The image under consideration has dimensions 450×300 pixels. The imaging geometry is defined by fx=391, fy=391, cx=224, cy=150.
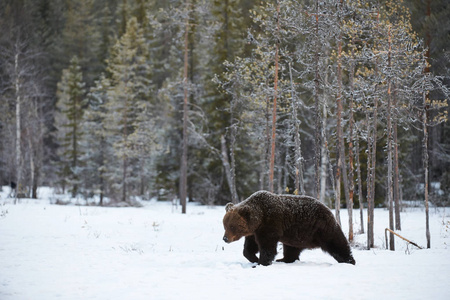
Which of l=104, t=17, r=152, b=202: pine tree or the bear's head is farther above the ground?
l=104, t=17, r=152, b=202: pine tree

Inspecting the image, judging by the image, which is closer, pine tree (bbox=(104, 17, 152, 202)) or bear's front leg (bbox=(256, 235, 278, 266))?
bear's front leg (bbox=(256, 235, 278, 266))

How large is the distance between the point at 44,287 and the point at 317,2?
11.4 m

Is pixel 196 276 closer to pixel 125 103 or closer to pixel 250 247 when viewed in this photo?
pixel 250 247

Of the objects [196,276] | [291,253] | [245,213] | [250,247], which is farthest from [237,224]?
[291,253]

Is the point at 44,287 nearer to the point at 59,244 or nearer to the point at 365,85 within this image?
the point at 59,244

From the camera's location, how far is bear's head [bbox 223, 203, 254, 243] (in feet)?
21.3

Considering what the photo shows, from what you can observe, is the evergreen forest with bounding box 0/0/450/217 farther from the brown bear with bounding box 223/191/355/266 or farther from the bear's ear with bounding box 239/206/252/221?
the bear's ear with bounding box 239/206/252/221

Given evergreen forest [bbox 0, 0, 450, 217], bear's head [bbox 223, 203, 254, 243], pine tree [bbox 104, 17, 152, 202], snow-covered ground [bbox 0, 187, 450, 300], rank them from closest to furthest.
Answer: snow-covered ground [bbox 0, 187, 450, 300], bear's head [bbox 223, 203, 254, 243], evergreen forest [bbox 0, 0, 450, 217], pine tree [bbox 104, 17, 152, 202]

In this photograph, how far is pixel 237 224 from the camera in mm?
6500

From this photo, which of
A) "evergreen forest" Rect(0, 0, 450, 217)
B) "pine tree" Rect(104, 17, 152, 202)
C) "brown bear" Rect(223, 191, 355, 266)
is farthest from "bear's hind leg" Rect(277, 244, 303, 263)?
"pine tree" Rect(104, 17, 152, 202)

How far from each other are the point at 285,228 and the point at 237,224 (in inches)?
33.9

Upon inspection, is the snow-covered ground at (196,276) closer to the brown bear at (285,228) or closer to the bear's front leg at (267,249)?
the bear's front leg at (267,249)

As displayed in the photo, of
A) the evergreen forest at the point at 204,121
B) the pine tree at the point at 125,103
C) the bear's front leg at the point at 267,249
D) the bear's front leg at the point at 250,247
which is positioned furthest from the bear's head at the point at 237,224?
the pine tree at the point at 125,103

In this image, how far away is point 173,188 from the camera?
31.1 metres
